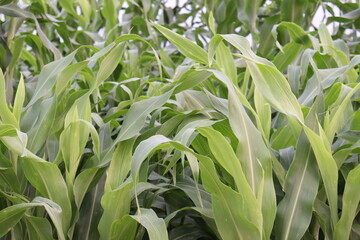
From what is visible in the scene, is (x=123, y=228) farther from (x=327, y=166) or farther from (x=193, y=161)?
(x=327, y=166)

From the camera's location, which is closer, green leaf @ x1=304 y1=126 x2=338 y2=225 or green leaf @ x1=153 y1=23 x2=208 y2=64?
green leaf @ x1=304 y1=126 x2=338 y2=225

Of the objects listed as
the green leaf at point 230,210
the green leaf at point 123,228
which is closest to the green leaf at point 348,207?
the green leaf at point 230,210

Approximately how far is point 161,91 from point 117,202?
0.21 metres

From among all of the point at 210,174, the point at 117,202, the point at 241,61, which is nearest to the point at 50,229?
the point at 117,202

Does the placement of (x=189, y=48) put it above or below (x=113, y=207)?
above

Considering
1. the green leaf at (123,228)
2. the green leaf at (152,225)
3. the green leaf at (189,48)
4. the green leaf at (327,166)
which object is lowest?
the green leaf at (123,228)

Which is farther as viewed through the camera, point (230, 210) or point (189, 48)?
point (189, 48)

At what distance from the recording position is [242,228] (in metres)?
0.54

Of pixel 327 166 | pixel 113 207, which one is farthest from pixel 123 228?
pixel 327 166

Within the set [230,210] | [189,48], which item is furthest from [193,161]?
[189,48]

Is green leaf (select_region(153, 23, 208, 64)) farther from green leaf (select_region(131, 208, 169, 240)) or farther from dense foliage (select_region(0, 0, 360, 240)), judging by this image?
green leaf (select_region(131, 208, 169, 240))

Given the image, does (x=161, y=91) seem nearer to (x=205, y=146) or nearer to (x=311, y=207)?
(x=205, y=146)

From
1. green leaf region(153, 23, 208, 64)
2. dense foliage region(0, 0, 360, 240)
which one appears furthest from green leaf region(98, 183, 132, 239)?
green leaf region(153, 23, 208, 64)

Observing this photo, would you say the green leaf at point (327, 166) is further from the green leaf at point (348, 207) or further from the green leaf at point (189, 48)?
the green leaf at point (189, 48)
